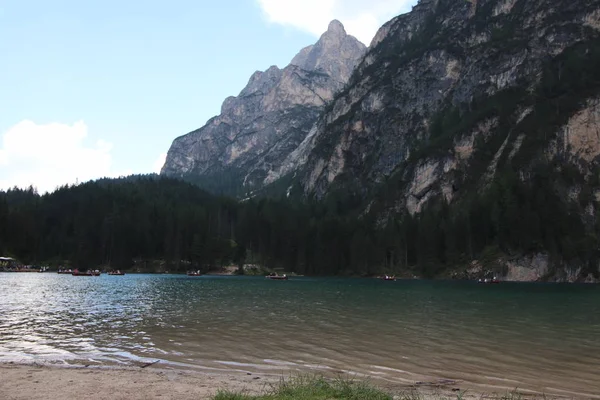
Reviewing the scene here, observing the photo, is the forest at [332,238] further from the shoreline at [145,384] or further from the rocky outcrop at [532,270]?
the shoreline at [145,384]

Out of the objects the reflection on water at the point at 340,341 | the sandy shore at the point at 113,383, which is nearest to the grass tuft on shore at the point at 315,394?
the sandy shore at the point at 113,383

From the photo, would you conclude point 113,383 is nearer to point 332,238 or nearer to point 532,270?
point 532,270

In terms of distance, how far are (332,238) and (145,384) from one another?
15633 cm

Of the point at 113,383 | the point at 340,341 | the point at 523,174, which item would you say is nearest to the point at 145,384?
the point at 113,383

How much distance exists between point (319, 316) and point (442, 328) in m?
11.6

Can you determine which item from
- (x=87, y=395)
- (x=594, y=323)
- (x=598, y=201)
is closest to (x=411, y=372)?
(x=87, y=395)

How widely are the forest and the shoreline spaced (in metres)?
122

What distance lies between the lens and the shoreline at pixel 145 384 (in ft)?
49.7

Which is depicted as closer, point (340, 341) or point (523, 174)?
point (340, 341)

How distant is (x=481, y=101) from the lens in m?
199

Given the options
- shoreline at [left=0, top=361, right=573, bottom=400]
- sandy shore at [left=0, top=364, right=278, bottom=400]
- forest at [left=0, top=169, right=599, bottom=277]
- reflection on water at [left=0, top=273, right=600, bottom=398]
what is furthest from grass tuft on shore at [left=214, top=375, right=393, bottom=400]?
forest at [left=0, top=169, right=599, bottom=277]

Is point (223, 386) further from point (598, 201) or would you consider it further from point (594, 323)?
point (598, 201)

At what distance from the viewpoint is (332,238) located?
564 feet

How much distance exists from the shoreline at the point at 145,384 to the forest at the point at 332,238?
399 ft
